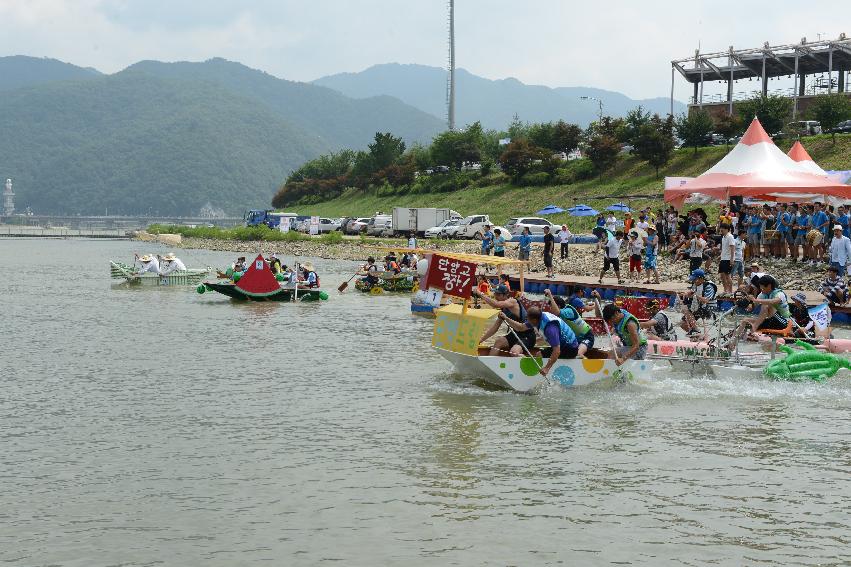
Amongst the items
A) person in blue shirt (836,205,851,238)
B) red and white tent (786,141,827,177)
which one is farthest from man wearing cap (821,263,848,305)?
red and white tent (786,141,827,177)

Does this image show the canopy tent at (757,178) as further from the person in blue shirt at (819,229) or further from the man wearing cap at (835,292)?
the man wearing cap at (835,292)

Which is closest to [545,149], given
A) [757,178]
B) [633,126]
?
[633,126]

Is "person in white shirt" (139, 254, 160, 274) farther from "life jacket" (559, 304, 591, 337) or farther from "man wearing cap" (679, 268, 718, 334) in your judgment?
"life jacket" (559, 304, 591, 337)

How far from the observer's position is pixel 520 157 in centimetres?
8319

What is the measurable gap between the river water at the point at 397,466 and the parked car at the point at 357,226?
57174 millimetres

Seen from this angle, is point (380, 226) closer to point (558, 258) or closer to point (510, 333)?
point (558, 258)

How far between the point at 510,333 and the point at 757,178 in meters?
16.2

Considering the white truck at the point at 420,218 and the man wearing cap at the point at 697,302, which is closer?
the man wearing cap at the point at 697,302

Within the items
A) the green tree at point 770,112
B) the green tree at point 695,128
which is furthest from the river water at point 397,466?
the green tree at point 695,128

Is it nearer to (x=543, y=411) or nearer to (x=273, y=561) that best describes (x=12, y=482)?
(x=273, y=561)

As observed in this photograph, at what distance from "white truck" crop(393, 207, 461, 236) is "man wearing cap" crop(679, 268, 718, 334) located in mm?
49175

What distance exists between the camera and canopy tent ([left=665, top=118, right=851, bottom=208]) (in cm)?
3030

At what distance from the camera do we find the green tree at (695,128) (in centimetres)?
7044

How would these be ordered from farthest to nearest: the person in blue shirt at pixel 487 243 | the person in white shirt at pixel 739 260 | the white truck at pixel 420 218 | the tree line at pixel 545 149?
1. the white truck at pixel 420 218
2. the tree line at pixel 545 149
3. the person in blue shirt at pixel 487 243
4. the person in white shirt at pixel 739 260
